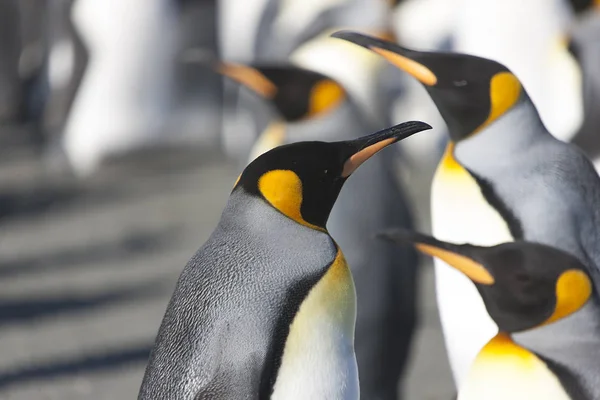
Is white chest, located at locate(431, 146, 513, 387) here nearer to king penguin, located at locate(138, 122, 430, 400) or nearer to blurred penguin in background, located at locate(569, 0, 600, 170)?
king penguin, located at locate(138, 122, 430, 400)

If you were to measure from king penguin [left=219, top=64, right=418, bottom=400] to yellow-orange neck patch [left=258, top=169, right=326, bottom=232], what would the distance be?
99 centimetres

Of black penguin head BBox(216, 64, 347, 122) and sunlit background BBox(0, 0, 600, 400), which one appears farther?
sunlit background BBox(0, 0, 600, 400)

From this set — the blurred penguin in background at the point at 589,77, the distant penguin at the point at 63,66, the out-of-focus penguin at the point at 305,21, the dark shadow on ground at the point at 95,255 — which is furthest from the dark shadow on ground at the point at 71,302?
the distant penguin at the point at 63,66

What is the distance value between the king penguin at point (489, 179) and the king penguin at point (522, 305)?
1.42ft

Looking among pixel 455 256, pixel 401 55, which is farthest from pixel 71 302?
pixel 455 256

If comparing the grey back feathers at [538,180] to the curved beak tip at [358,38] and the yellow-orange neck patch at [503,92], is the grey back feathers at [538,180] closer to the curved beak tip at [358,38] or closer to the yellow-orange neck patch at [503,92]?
the yellow-orange neck patch at [503,92]

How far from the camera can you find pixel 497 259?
2047mm

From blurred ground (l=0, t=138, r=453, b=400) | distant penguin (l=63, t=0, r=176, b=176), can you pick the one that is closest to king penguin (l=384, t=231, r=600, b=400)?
blurred ground (l=0, t=138, r=453, b=400)

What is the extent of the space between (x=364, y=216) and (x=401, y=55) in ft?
1.76

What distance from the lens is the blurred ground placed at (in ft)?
11.9

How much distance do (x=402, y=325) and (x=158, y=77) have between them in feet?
11.0

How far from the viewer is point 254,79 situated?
317cm

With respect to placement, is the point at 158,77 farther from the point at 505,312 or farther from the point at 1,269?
the point at 505,312

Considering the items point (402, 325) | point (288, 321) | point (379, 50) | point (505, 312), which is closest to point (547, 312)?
point (505, 312)
